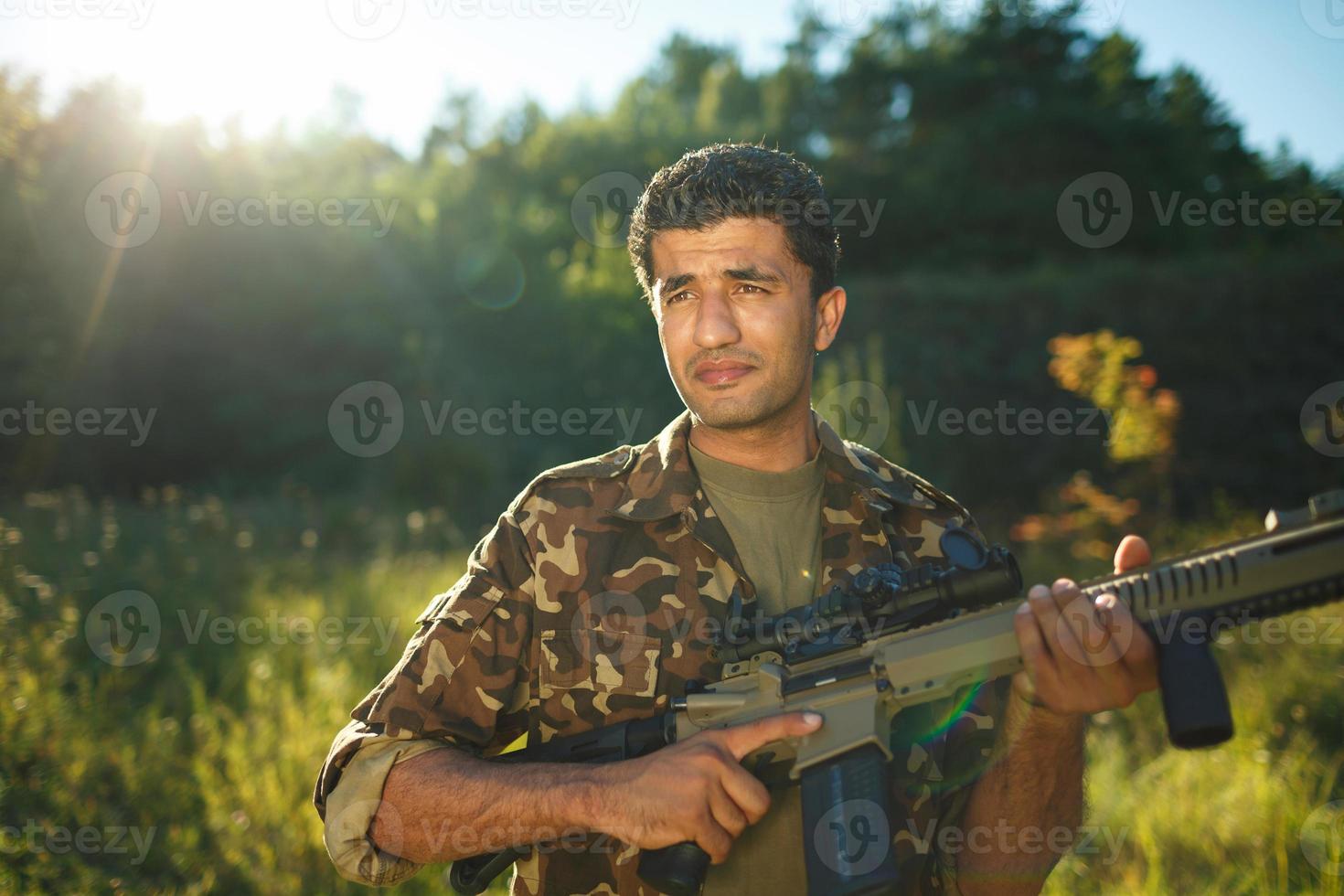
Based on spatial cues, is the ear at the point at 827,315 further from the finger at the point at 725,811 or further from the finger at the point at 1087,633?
the finger at the point at 725,811

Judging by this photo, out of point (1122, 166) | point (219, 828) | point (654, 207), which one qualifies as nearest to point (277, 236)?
point (219, 828)

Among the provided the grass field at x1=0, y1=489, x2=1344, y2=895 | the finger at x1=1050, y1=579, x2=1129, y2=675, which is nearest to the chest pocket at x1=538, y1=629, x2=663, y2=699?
the finger at x1=1050, y1=579, x2=1129, y2=675

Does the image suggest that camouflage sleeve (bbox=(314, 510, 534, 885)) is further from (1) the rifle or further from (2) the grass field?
(2) the grass field

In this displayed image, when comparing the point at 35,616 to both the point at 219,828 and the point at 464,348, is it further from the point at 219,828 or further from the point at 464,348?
the point at 464,348

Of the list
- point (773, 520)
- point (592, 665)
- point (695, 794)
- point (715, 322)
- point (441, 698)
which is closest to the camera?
point (695, 794)

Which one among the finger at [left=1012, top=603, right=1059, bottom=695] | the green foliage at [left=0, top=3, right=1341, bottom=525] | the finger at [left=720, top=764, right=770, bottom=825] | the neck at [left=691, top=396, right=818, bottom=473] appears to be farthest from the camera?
the green foliage at [left=0, top=3, right=1341, bottom=525]

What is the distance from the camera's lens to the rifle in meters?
1.73

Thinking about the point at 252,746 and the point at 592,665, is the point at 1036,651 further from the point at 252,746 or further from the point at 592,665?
the point at 252,746

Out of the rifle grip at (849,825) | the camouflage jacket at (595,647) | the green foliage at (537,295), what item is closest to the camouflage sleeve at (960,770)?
the camouflage jacket at (595,647)

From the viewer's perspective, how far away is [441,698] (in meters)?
2.13

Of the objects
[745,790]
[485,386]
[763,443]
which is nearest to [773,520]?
[763,443]

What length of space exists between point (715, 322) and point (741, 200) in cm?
36

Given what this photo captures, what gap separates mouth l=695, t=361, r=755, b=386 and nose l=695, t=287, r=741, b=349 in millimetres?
52

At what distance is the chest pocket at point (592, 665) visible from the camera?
229 centimetres
